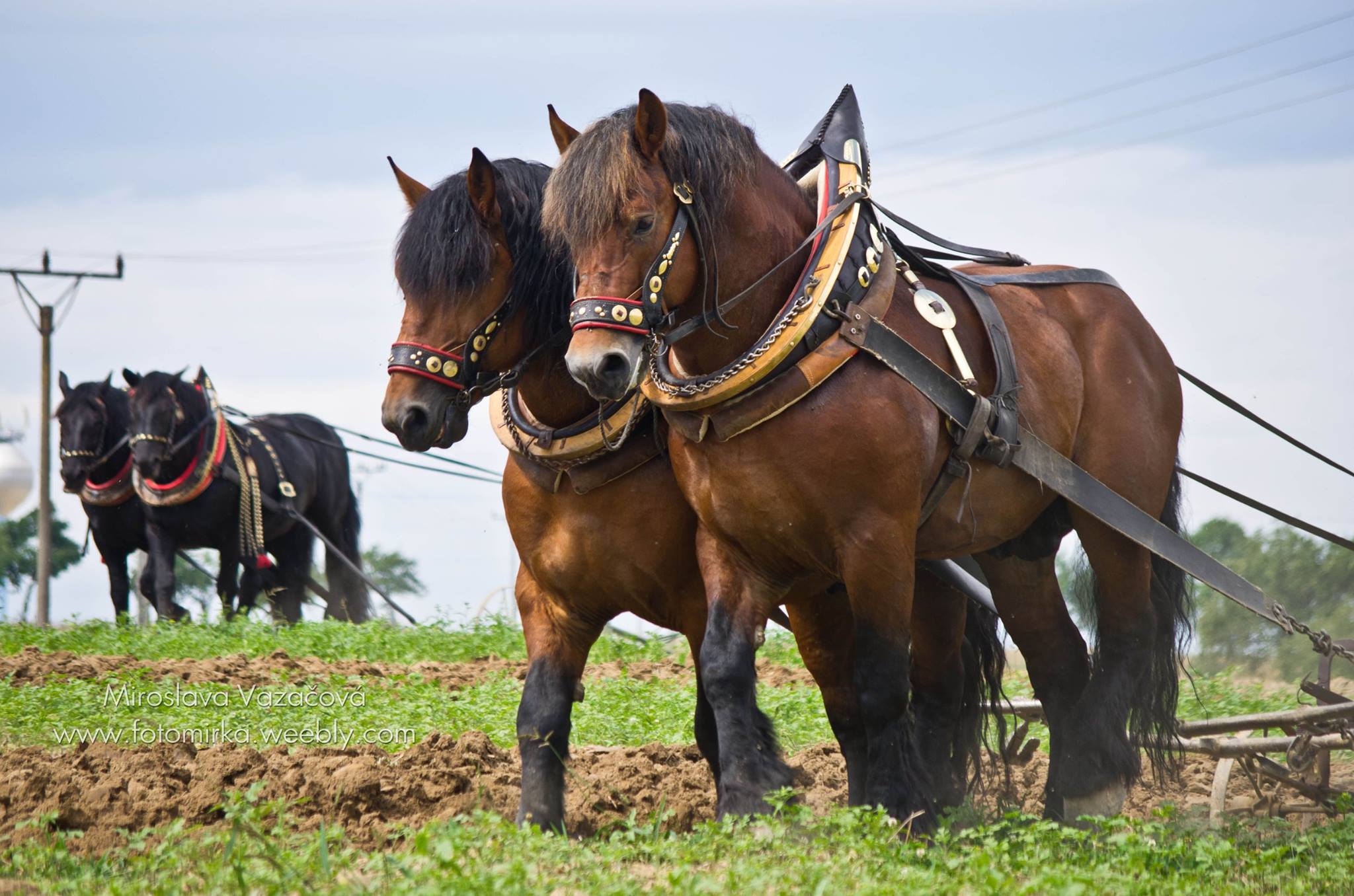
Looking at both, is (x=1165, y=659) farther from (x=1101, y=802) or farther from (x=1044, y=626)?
(x=1101, y=802)

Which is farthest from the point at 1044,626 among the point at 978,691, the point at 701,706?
the point at 701,706

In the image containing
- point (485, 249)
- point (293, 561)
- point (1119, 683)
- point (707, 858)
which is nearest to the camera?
point (707, 858)

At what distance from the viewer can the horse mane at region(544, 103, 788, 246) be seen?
11.5 ft

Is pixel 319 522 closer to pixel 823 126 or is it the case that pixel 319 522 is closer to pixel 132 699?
pixel 132 699

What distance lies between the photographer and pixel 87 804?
3820mm

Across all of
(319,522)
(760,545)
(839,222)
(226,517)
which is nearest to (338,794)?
(760,545)

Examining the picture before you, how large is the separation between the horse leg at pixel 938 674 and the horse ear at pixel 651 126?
2.04 meters

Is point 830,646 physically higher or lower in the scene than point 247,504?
lower

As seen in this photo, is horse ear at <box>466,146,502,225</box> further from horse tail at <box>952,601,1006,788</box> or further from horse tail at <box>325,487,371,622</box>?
horse tail at <box>325,487,371,622</box>

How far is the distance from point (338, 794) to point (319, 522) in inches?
371

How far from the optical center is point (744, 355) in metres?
3.68

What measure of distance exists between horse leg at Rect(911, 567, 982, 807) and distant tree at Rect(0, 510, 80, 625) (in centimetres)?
2288

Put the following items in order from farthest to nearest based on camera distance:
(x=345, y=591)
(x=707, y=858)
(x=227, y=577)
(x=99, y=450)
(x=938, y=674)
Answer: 1. (x=345, y=591)
2. (x=227, y=577)
3. (x=99, y=450)
4. (x=938, y=674)
5. (x=707, y=858)

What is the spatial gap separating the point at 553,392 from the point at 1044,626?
78.6 inches
